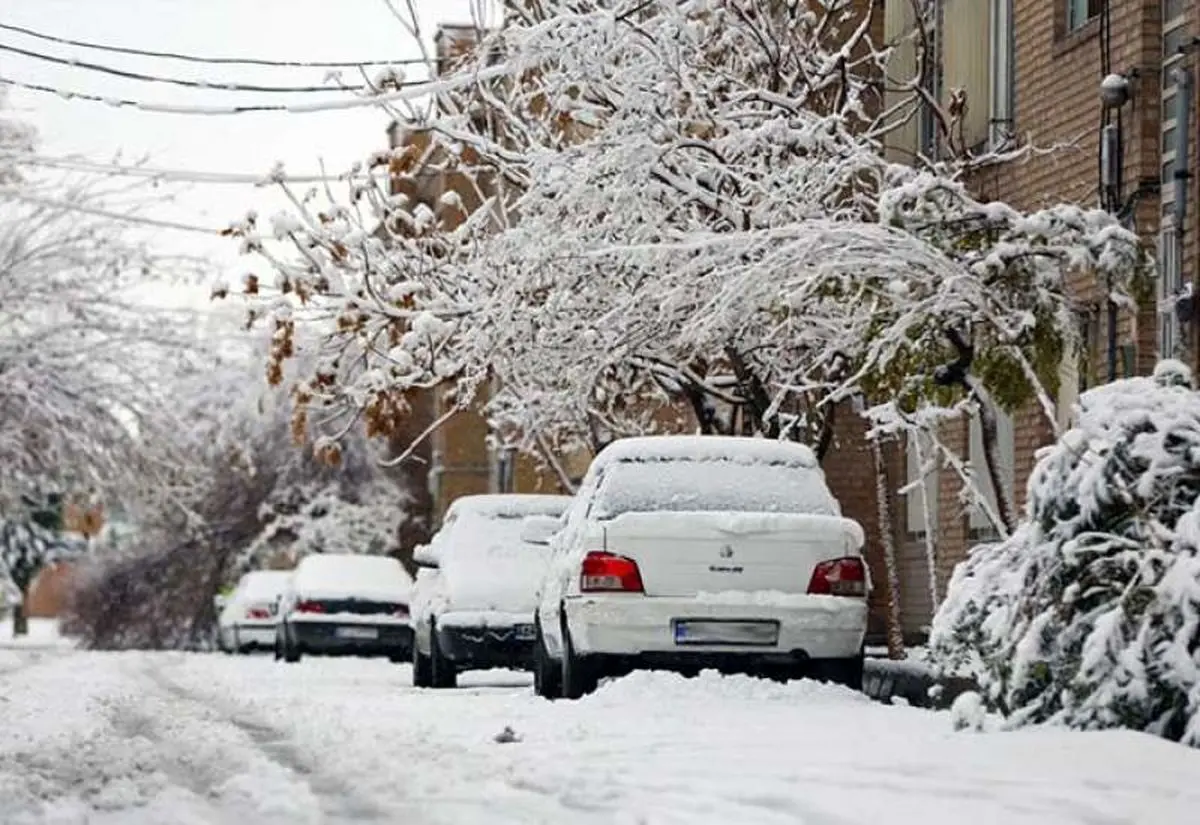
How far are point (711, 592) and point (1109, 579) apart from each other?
15.0 feet

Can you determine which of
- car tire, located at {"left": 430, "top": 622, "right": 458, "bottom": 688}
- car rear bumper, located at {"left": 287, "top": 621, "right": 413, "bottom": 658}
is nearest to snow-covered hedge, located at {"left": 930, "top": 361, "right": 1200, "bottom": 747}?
car tire, located at {"left": 430, "top": 622, "right": 458, "bottom": 688}

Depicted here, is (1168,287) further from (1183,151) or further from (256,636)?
(256,636)

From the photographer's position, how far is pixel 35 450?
143 ft

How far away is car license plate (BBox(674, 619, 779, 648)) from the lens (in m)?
17.4

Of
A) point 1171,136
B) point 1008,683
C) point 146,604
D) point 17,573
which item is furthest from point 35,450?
point 17,573

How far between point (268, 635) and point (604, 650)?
1077 inches

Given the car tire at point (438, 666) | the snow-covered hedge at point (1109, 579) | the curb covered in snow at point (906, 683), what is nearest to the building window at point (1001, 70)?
the curb covered in snow at point (906, 683)

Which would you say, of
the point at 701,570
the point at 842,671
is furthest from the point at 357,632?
the point at 701,570

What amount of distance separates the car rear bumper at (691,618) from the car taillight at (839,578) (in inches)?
3.0

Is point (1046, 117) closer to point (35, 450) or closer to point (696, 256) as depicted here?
point (696, 256)

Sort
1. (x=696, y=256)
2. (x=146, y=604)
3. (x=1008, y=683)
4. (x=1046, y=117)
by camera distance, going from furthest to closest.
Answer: (x=146, y=604) → (x=1046, y=117) → (x=696, y=256) → (x=1008, y=683)

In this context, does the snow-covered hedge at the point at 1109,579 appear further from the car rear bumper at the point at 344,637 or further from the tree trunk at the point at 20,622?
the tree trunk at the point at 20,622

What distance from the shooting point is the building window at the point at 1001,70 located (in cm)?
2553

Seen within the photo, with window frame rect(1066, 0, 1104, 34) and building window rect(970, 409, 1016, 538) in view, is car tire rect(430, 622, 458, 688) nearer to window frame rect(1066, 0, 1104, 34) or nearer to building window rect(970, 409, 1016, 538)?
building window rect(970, 409, 1016, 538)
